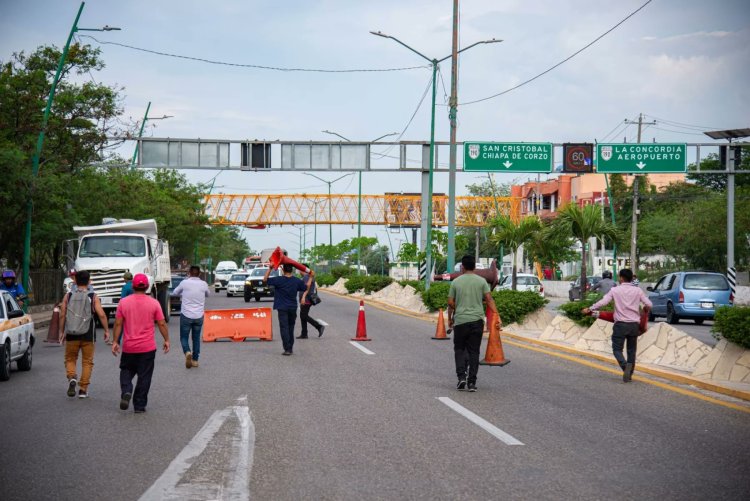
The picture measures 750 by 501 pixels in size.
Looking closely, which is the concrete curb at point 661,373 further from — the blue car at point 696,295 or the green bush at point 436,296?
the blue car at point 696,295

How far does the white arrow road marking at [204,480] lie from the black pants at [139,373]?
1205mm

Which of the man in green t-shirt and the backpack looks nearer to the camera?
the backpack

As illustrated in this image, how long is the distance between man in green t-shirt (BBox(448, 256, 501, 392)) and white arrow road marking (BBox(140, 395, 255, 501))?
371 cm

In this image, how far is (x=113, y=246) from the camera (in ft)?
93.3

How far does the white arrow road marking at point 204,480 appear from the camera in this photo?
6566mm

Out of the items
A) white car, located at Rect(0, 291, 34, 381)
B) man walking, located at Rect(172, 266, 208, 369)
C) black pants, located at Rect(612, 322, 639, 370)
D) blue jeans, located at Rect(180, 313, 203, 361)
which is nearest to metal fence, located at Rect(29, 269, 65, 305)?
white car, located at Rect(0, 291, 34, 381)

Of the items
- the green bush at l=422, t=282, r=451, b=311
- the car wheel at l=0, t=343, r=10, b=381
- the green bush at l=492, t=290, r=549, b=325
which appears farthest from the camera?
the green bush at l=422, t=282, r=451, b=311

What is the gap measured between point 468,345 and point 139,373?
444cm

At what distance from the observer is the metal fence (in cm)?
3825

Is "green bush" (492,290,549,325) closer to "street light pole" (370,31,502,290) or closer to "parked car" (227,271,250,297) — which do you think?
"street light pole" (370,31,502,290)

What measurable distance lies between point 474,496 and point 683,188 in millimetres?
81522

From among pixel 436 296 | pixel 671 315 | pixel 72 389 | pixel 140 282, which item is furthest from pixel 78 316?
pixel 671 315

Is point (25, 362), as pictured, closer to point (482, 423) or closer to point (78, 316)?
point (78, 316)

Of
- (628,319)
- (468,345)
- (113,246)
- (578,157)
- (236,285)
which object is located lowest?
(236,285)
